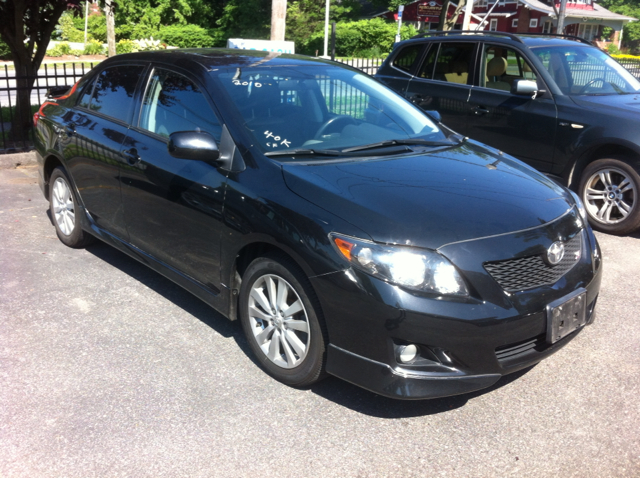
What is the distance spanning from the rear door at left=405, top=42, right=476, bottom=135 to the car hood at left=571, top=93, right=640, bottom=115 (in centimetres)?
128

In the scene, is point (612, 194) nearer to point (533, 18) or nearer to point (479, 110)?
point (479, 110)

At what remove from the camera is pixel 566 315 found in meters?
3.25

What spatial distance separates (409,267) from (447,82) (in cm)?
526

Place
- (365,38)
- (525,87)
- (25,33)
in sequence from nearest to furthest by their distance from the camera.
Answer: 1. (525,87)
2. (25,33)
3. (365,38)

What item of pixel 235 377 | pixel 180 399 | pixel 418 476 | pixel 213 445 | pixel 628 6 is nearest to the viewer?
pixel 418 476

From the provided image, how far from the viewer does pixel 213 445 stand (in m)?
3.05

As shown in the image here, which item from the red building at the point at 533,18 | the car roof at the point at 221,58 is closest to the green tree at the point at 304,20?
the red building at the point at 533,18

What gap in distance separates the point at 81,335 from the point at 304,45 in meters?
44.2

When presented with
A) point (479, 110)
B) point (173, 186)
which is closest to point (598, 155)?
point (479, 110)

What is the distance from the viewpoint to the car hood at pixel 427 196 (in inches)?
122

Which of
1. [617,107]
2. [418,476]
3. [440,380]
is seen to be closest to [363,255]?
[440,380]

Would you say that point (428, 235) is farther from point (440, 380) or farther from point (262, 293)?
point (262, 293)

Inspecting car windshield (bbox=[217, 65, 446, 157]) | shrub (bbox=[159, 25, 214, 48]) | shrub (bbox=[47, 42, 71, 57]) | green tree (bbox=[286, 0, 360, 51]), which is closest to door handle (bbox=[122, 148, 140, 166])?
car windshield (bbox=[217, 65, 446, 157])

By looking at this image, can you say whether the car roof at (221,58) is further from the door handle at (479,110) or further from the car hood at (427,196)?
the door handle at (479,110)
